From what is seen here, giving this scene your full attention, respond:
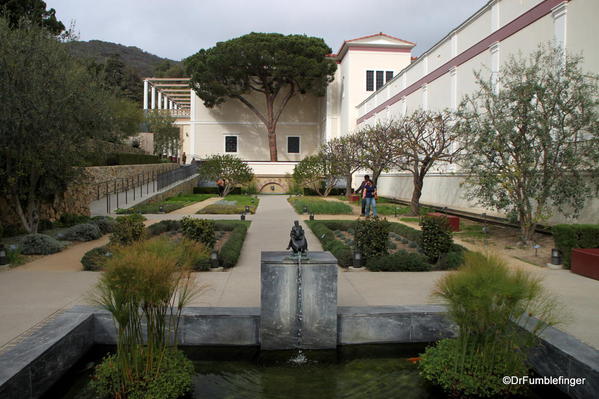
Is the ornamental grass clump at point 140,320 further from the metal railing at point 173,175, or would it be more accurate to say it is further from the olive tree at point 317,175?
the olive tree at point 317,175

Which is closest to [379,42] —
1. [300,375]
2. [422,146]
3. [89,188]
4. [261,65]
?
[261,65]

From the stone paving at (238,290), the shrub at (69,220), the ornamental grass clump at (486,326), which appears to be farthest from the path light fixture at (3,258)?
the ornamental grass clump at (486,326)

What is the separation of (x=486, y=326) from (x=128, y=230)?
25.0ft

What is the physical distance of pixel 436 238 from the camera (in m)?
9.35

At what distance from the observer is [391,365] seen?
16.4 ft

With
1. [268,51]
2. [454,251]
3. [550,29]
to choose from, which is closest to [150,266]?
[454,251]

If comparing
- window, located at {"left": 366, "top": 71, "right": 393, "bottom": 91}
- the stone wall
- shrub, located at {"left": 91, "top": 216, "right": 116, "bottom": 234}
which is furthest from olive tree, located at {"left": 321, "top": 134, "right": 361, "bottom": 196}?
shrub, located at {"left": 91, "top": 216, "right": 116, "bottom": 234}

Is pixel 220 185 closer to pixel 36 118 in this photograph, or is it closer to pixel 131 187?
pixel 131 187

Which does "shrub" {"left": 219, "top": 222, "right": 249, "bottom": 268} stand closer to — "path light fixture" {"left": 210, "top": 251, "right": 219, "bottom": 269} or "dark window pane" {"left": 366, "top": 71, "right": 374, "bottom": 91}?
"path light fixture" {"left": 210, "top": 251, "right": 219, "bottom": 269}

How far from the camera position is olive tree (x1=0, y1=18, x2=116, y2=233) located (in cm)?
1108

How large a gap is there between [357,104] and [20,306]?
36668mm

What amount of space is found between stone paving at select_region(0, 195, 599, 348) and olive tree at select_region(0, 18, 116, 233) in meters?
3.21

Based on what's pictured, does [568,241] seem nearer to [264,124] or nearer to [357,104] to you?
[357,104]

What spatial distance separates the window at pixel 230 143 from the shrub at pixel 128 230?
38356mm
